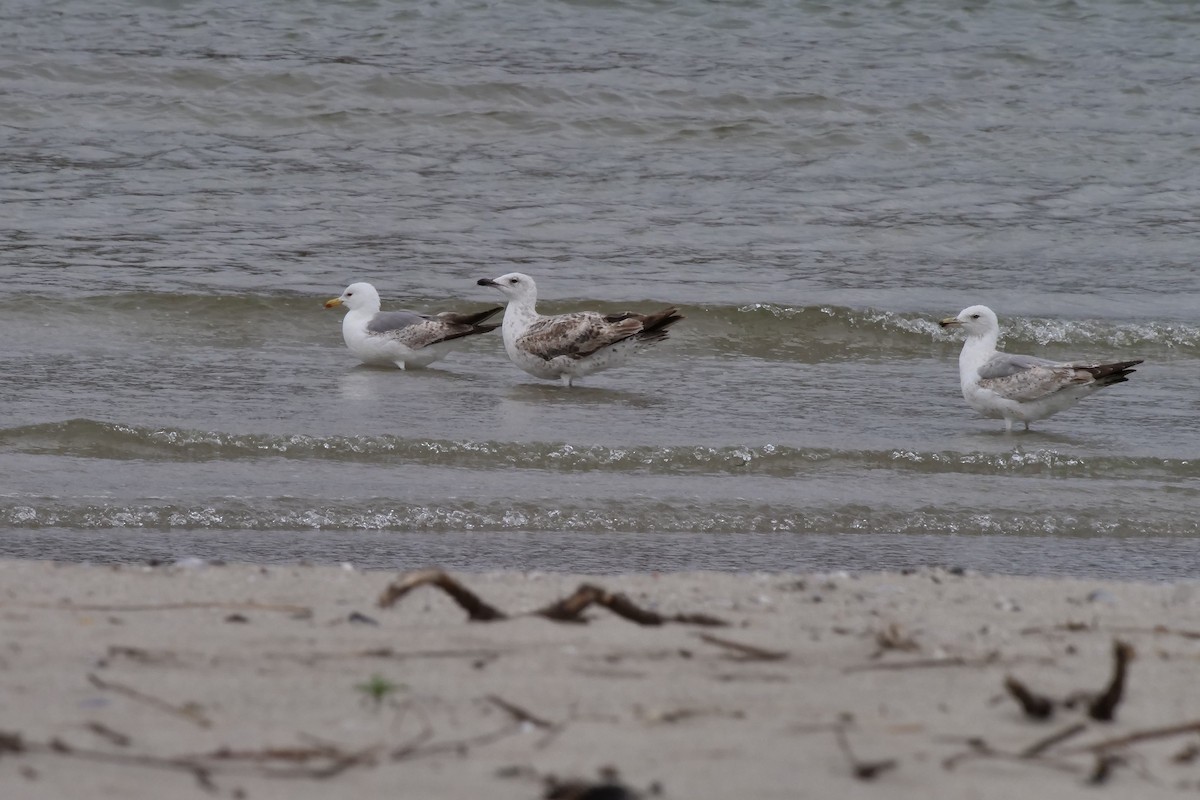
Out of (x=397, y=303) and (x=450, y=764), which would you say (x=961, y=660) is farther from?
(x=397, y=303)

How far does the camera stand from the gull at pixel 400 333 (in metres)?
10.6

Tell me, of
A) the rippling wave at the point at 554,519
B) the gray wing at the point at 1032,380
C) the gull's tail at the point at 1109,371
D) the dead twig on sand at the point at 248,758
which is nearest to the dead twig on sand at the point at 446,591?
the dead twig on sand at the point at 248,758

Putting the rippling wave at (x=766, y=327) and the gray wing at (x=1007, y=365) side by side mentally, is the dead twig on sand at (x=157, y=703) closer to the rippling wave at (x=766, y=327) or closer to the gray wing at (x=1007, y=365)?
the gray wing at (x=1007, y=365)

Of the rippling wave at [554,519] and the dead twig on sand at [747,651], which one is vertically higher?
the dead twig on sand at [747,651]

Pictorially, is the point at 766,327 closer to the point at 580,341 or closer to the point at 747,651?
the point at 580,341

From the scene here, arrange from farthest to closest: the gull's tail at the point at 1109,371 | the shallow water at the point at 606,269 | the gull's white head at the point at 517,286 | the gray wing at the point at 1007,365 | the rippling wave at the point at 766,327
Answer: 1. the rippling wave at the point at 766,327
2. the gull's white head at the point at 517,286
3. the gray wing at the point at 1007,365
4. the gull's tail at the point at 1109,371
5. the shallow water at the point at 606,269

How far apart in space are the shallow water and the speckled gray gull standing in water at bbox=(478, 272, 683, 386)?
0.19 m

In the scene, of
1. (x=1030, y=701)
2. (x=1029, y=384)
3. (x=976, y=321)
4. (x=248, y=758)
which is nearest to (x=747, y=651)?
(x=1030, y=701)

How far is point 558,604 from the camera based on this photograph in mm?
3818

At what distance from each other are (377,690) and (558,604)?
81 cm

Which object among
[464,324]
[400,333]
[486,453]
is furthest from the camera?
[464,324]

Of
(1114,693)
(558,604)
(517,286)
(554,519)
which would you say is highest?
(1114,693)

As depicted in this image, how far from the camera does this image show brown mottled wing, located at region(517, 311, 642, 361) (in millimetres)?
10312

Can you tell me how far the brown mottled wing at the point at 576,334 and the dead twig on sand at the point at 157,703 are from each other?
720 centimetres
